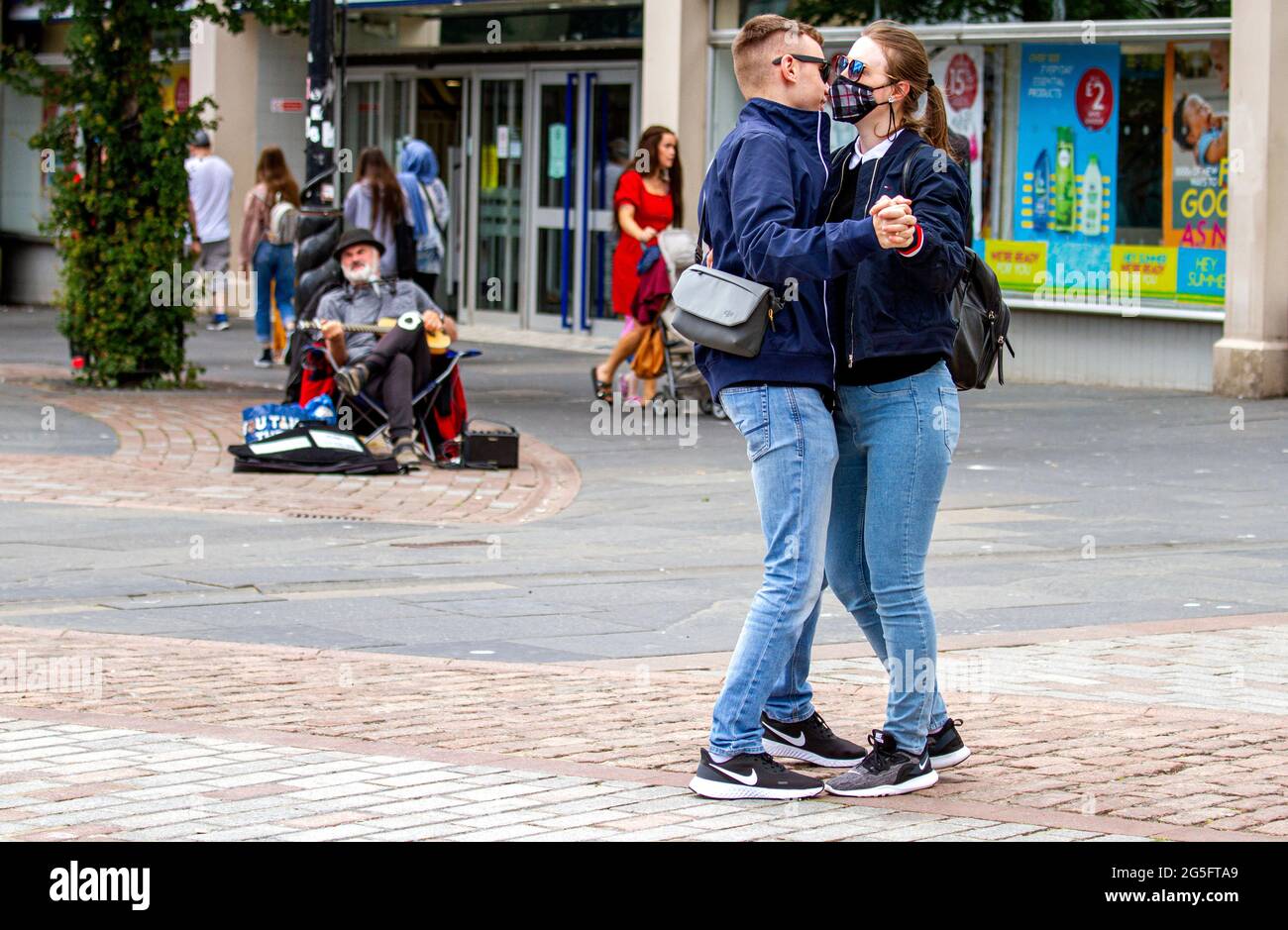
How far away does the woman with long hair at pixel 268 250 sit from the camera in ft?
60.9

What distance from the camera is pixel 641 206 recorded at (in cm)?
1506

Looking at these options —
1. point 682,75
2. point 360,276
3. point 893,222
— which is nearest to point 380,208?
point 360,276

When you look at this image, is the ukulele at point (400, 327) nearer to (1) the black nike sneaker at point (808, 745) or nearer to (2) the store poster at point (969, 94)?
(1) the black nike sneaker at point (808, 745)

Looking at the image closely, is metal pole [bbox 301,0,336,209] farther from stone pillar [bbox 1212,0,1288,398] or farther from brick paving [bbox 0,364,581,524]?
stone pillar [bbox 1212,0,1288,398]

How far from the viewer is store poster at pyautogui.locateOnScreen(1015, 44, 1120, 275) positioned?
59.2 feet

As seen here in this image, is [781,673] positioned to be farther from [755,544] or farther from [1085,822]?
[755,544]

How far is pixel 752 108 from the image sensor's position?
532cm

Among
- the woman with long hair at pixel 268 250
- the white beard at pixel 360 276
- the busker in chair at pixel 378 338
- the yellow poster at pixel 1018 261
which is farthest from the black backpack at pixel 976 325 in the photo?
the woman with long hair at pixel 268 250

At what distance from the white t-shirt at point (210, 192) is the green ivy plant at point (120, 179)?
6470 millimetres

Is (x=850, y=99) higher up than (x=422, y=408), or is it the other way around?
(x=850, y=99)

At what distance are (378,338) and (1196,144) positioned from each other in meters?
7.91

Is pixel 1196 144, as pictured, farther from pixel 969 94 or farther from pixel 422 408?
pixel 422 408
